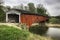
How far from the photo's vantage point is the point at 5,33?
728 inches

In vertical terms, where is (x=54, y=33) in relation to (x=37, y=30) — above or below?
above

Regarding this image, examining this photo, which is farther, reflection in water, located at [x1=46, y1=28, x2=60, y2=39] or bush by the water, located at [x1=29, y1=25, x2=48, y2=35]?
bush by the water, located at [x1=29, y1=25, x2=48, y2=35]

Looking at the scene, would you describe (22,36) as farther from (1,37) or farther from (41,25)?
(41,25)

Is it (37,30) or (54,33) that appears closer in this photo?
(54,33)

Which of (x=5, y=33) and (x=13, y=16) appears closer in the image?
(x=5, y=33)

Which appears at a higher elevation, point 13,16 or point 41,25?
point 13,16

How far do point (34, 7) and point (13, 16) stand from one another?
1901 inches

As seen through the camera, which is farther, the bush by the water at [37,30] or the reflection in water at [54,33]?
the bush by the water at [37,30]

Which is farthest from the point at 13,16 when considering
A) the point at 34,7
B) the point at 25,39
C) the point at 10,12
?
the point at 34,7

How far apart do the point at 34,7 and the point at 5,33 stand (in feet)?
225

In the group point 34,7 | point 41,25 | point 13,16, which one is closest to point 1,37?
point 13,16

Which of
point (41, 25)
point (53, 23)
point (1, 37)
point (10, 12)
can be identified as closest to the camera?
point (1, 37)

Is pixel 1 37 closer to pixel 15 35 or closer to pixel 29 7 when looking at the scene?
pixel 15 35

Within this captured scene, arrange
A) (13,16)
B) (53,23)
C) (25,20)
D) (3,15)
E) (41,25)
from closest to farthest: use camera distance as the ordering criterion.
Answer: (25,20), (13,16), (3,15), (41,25), (53,23)
